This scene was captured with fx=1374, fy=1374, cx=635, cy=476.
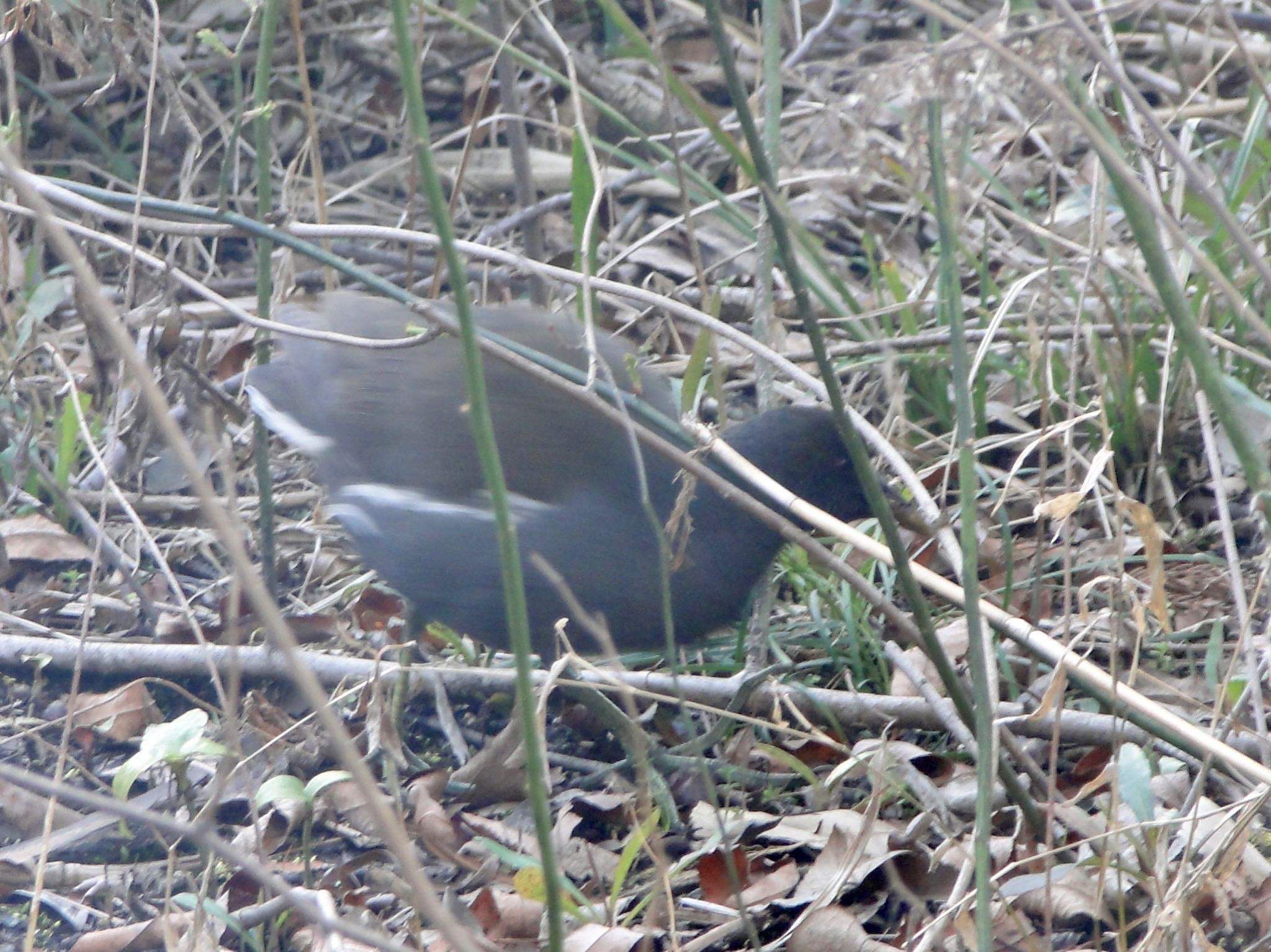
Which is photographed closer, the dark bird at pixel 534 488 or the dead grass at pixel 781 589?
the dead grass at pixel 781 589

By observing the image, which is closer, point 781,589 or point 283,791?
point 283,791

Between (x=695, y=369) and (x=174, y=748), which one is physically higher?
(x=695, y=369)

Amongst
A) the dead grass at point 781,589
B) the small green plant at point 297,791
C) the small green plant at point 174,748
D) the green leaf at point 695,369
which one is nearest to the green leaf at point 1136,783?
the dead grass at point 781,589

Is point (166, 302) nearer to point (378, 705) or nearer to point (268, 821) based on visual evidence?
point (378, 705)

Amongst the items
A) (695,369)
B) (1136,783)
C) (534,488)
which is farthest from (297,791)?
(1136,783)

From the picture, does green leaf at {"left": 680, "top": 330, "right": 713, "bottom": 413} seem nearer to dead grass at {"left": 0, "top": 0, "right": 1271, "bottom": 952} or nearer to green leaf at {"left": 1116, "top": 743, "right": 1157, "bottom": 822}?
dead grass at {"left": 0, "top": 0, "right": 1271, "bottom": 952}

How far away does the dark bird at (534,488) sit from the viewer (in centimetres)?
251

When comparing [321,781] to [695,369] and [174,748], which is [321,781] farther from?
[695,369]

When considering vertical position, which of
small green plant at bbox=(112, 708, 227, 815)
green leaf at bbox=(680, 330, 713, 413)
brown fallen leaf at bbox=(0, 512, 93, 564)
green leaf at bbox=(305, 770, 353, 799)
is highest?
green leaf at bbox=(680, 330, 713, 413)

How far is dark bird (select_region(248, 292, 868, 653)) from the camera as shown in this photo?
2.51m

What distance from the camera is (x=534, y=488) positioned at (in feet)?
8.54

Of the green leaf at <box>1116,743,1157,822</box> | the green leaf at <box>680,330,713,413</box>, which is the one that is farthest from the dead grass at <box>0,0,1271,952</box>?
the green leaf at <box>680,330,713,413</box>

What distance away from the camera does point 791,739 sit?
2.37 m

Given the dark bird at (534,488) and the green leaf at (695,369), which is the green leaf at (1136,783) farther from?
the dark bird at (534,488)
